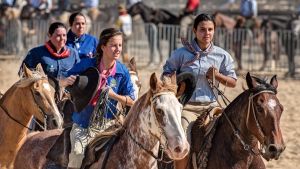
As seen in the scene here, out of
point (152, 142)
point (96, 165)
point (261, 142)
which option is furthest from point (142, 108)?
point (261, 142)

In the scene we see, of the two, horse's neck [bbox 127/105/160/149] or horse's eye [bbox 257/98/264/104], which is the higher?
horse's eye [bbox 257/98/264/104]

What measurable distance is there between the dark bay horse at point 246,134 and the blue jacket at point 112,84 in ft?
3.43

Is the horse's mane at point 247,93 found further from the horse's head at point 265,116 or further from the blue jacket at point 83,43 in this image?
the blue jacket at point 83,43

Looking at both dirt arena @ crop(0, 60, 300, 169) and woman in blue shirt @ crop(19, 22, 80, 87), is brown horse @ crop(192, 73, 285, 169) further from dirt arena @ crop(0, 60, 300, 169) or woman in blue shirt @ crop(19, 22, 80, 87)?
dirt arena @ crop(0, 60, 300, 169)

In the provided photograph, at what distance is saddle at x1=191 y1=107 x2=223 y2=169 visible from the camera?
943 cm

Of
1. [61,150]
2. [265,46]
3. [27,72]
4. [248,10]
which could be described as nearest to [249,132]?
[61,150]

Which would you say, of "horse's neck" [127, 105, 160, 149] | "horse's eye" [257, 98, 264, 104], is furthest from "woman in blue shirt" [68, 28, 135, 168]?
"horse's eye" [257, 98, 264, 104]

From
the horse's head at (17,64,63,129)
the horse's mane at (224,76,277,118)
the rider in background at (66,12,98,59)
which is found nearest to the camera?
the horse's mane at (224,76,277,118)

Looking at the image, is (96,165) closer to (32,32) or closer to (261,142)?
(261,142)

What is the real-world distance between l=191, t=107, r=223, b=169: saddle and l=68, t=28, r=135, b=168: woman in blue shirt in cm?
101

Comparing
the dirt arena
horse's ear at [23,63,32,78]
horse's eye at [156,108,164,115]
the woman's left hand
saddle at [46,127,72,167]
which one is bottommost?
the dirt arena

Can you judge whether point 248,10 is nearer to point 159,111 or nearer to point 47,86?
point 47,86

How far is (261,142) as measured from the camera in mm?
8922

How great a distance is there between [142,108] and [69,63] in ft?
13.0
